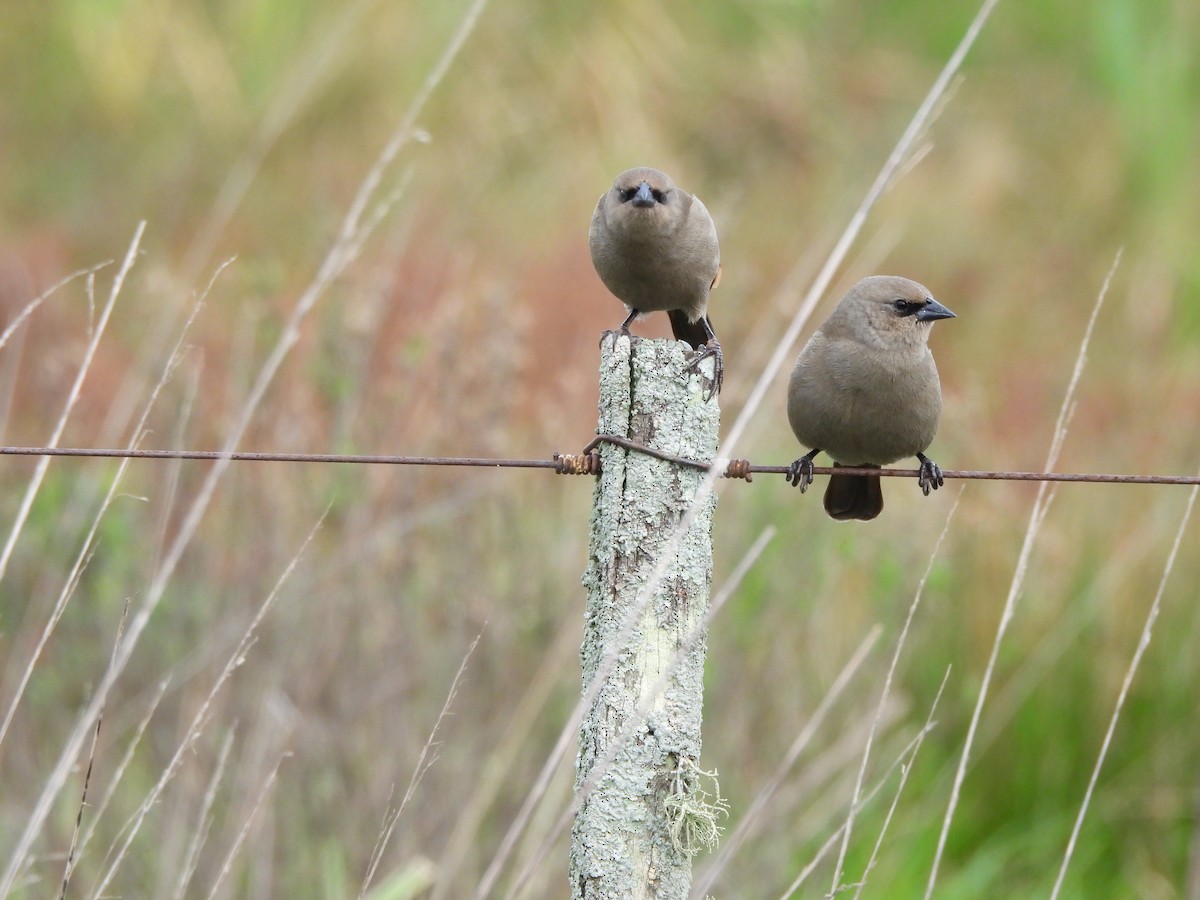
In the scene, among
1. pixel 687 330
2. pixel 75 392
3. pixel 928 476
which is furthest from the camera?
pixel 687 330

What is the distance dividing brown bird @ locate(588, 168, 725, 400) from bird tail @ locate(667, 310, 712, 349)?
0.20 metres

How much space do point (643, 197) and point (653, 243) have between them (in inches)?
4.6

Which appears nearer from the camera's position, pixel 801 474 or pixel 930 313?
pixel 801 474

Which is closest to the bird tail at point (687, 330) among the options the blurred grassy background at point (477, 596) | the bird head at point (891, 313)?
the blurred grassy background at point (477, 596)

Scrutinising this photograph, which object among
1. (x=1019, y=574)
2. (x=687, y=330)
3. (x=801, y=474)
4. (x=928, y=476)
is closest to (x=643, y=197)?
(x=687, y=330)

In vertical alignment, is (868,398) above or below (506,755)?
above

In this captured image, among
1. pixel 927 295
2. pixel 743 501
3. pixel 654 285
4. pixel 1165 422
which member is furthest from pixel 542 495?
pixel 1165 422

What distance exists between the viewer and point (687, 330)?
4461 millimetres

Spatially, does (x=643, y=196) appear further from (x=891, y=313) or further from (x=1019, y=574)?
(x=1019, y=574)

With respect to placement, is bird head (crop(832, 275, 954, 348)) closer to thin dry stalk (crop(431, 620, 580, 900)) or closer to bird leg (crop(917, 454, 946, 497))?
bird leg (crop(917, 454, 946, 497))

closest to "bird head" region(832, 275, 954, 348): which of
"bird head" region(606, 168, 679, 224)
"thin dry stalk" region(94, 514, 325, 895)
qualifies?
"bird head" region(606, 168, 679, 224)

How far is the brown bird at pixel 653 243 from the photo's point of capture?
4.02m

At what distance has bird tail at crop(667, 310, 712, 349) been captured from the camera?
443 centimetres

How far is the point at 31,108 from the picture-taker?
10750 mm
